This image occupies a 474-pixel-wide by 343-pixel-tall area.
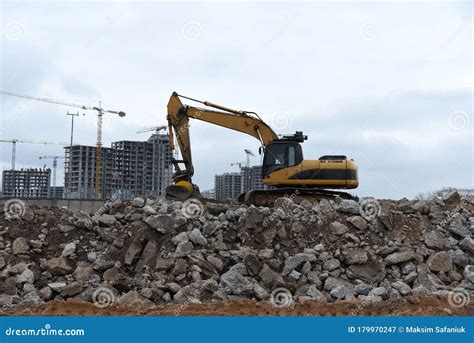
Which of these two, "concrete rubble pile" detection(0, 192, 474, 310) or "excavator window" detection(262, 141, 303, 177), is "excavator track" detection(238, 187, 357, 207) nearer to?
"excavator window" detection(262, 141, 303, 177)

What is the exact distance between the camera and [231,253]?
11.3 m

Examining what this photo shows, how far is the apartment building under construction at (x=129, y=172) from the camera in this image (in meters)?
44.2

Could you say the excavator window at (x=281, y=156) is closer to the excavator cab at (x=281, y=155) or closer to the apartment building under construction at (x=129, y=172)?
the excavator cab at (x=281, y=155)

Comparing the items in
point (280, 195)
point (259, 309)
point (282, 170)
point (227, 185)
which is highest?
point (227, 185)

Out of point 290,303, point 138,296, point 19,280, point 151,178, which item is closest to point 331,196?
point 290,303

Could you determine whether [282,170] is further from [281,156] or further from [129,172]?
[129,172]

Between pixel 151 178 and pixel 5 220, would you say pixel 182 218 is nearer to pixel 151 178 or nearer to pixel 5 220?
pixel 5 220

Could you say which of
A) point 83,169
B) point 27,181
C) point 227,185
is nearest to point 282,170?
point 83,169

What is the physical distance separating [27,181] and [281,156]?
1943 inches

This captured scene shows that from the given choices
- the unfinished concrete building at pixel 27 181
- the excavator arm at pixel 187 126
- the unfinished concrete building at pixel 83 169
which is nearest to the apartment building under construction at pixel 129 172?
the unfinished concrete building at pixel 83 169

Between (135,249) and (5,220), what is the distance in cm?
362

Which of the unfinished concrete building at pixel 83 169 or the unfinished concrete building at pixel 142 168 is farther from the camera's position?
the unfinished concrete building at pixel 83 169

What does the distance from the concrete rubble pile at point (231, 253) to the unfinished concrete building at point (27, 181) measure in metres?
47.2

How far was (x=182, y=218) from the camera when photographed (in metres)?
12.1
